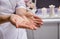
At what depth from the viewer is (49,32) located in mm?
1561

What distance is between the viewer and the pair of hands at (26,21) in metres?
0.63

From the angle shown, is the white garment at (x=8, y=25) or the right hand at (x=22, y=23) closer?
the right hand at (x=22, y=23)

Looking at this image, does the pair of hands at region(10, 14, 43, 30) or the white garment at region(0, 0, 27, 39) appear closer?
the pair of hands at region(10, 14, 43, 30)

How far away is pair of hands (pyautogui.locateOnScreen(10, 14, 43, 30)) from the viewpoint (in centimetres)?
63

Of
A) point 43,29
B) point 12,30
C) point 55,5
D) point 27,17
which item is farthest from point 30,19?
point 55,5

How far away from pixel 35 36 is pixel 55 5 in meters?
0.44

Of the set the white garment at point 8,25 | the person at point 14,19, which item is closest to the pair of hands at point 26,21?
the person at point 14,19

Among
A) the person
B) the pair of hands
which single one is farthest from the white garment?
the pair of hands

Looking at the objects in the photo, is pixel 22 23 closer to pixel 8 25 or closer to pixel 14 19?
pixel 14 19

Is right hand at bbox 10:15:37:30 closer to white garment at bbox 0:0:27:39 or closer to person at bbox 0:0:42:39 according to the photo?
person at bbox 0:0:42:39

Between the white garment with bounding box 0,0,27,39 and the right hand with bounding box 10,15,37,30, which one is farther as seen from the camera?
the white garment with bounding box 0,0,27,39

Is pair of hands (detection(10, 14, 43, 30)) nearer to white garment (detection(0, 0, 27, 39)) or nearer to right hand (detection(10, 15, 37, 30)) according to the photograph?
right hand (detection(10, 15, 37, 30))

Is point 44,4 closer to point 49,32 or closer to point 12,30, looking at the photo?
point 49,32

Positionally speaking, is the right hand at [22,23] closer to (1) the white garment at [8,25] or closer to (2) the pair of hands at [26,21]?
(2) the pair of hands at [26,21]
